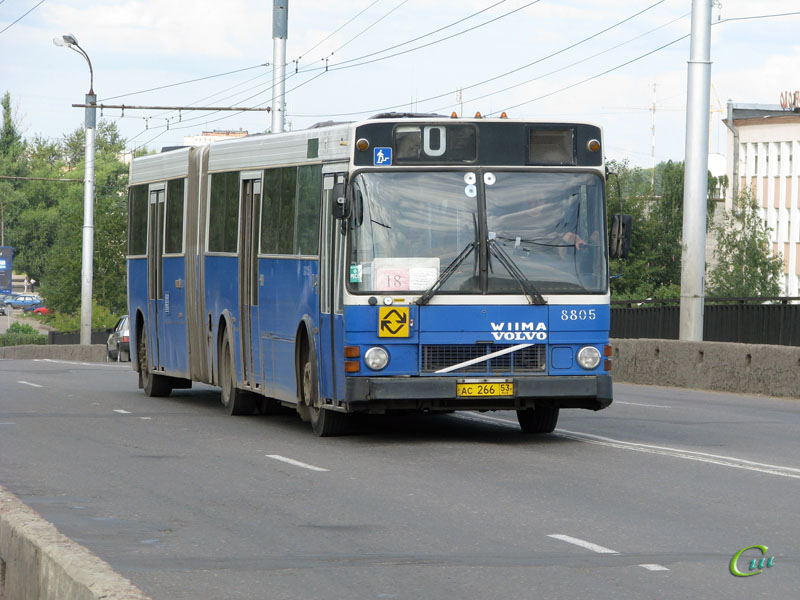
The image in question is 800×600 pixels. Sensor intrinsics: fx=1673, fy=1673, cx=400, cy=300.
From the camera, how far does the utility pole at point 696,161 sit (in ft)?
90.0

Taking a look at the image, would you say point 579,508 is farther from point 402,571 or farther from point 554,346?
point 554,346

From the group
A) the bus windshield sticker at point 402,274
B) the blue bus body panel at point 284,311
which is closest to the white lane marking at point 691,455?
the bus windshield sticker at point 402,274

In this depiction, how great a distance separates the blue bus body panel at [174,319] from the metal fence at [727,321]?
1143 centimetres

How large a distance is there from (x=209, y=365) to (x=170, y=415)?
0.83m

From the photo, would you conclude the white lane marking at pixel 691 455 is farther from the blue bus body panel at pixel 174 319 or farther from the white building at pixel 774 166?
the white building at pixel 774 166

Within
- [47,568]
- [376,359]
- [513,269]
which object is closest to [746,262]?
[513,269]

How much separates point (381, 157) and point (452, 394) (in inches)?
86.3

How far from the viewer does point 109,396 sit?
2336cm

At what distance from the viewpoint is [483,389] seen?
14.5m

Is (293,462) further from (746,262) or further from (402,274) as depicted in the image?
(746,262)

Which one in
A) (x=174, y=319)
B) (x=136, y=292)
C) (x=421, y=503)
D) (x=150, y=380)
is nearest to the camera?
(x=421, y=503)

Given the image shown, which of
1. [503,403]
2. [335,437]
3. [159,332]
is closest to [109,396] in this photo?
[159,332]

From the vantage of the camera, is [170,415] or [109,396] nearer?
[170,415]

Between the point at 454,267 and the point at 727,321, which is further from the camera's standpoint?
the point at 727,321
